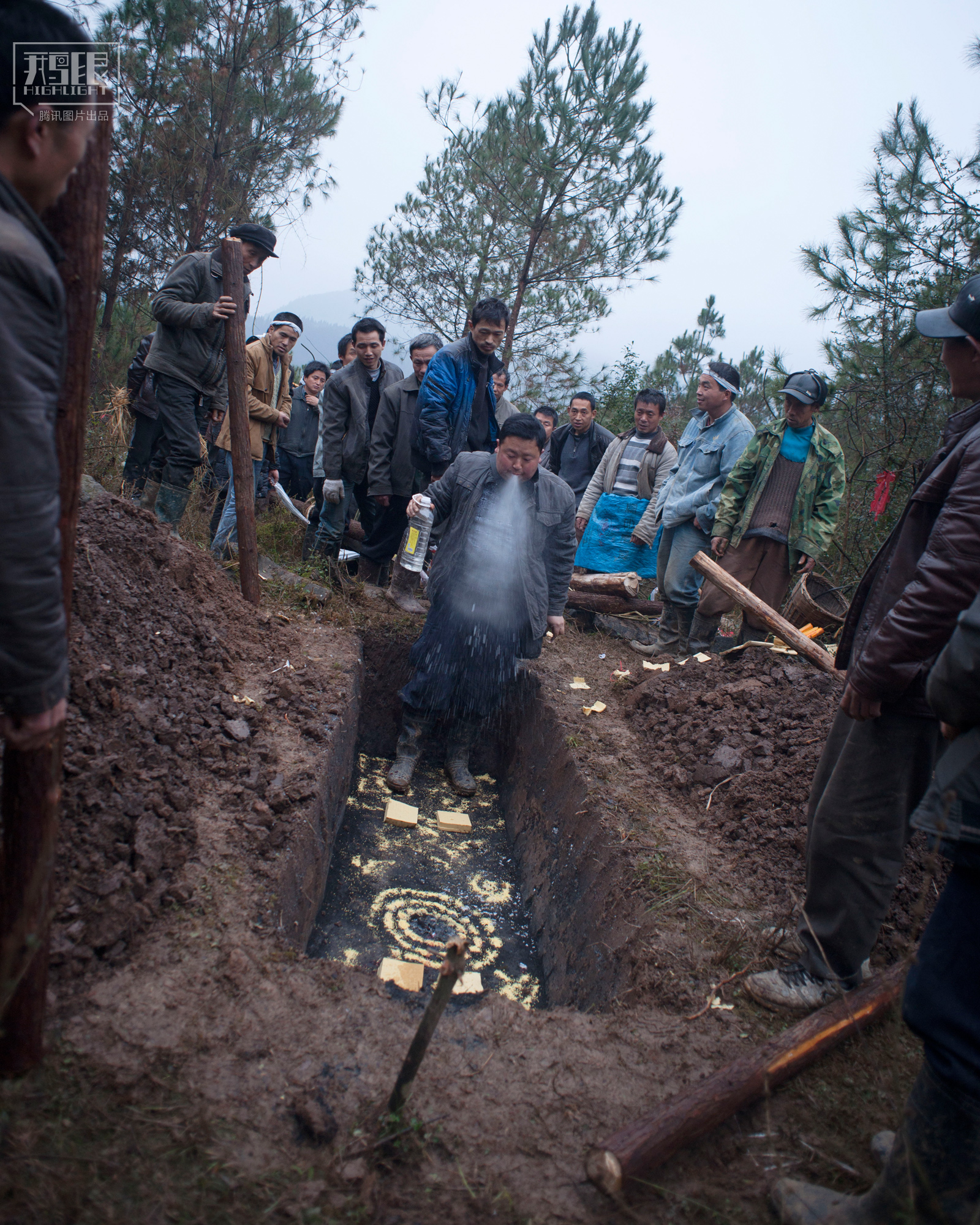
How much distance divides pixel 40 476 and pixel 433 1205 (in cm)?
182

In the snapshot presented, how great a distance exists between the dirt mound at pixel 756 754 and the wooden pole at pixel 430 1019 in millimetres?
1777

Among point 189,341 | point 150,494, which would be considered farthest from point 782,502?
point 150,494

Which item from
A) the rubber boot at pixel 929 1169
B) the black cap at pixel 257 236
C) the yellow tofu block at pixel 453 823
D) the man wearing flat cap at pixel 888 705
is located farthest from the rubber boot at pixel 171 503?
the rubber boot at pixel 929 1169

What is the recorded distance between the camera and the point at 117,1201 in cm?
156

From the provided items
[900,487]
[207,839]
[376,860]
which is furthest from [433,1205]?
[900,487]

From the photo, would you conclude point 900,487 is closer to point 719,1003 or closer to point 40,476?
point 719,1003

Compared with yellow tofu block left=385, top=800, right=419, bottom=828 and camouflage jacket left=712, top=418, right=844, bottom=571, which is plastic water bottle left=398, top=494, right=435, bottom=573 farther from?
camouflage jacket left=712, top=418, right=844, bottom=571

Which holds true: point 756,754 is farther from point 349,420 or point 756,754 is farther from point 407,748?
point 349,420

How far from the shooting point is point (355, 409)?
20.4 feet

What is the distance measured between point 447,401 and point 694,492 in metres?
2.05

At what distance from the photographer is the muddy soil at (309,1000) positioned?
1784mm

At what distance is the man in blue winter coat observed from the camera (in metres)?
5.43

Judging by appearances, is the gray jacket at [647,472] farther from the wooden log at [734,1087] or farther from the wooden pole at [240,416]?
the wooden log at [734,1087]

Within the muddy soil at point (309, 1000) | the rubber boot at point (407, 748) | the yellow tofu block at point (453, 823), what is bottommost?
the yellow tofu block at point (453, 823)
